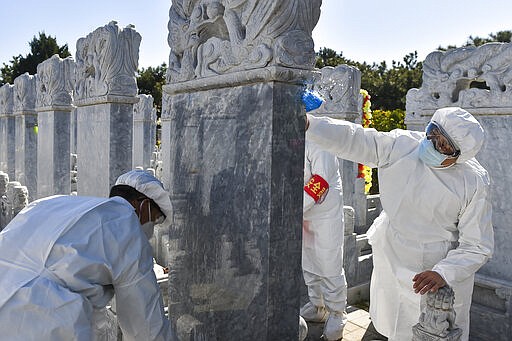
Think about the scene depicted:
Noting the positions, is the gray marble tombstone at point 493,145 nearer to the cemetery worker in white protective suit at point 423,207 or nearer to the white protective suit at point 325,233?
the white protective suit at point 325,233

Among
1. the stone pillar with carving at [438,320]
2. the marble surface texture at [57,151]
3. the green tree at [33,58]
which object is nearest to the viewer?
the stone pillar with carving at [438,320]

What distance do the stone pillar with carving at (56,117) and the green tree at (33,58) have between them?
24.3 m

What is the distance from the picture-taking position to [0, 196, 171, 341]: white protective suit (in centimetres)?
161

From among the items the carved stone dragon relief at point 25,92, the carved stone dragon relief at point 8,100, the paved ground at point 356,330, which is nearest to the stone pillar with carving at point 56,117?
the carved stone dragon relief at point 25,92

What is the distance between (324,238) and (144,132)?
8.68 meters

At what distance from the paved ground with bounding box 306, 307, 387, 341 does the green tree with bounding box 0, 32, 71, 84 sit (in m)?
27.1

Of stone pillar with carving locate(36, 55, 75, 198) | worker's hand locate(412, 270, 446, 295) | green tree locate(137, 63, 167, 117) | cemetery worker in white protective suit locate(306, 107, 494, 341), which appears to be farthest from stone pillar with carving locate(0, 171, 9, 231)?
green tree locate(137, 63, 167, 117)

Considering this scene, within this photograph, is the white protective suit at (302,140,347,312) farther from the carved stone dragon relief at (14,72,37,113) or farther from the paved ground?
the carved stone dragon relief at (14,72,37,113)

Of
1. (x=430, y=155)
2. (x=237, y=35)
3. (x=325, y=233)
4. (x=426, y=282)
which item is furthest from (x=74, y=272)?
(x=325, y=233)

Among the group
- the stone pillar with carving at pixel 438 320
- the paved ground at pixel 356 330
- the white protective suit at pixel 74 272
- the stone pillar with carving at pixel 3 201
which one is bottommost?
the paved ground at pixel 356 330

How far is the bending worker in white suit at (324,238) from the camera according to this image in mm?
4516

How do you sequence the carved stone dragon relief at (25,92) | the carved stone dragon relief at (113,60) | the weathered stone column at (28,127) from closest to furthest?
the carved stone dragon relief at (113,60) < the carved stone dragon relief at (25,92) < the weathered stone column at (28,127)

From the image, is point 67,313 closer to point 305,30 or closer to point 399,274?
point 305,30

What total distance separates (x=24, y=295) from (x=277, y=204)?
979 mm
